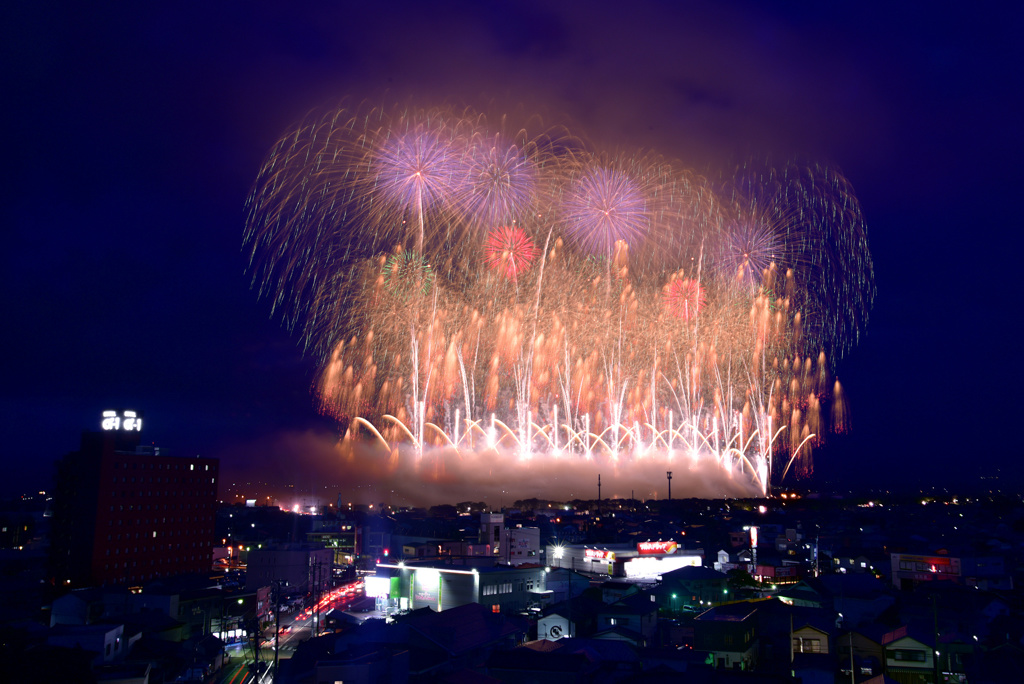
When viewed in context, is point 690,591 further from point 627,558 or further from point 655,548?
point 655,548

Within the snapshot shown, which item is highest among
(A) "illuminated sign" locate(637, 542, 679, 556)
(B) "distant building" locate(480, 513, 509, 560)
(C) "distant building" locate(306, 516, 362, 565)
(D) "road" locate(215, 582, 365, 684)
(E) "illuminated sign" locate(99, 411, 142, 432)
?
(E) "illuminated sign" locate(99, 411, 142, 432)

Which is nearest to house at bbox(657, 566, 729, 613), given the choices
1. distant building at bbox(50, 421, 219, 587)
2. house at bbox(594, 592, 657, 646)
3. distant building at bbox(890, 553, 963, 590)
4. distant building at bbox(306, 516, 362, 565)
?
house at bbox(594, 592, 657, 646)

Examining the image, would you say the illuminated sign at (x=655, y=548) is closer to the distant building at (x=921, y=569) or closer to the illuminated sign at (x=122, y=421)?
the distant building at (x=921, y=569)

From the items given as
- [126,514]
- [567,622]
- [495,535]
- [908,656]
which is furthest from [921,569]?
[126,514]

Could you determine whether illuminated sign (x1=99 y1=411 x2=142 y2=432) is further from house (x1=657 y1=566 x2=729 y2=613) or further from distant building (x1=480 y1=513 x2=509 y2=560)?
house (x1=657 y1=566 x2=729 y2=613)

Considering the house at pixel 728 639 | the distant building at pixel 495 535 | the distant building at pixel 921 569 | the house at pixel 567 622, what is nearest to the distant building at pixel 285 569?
the distant building at pixel 495 535
